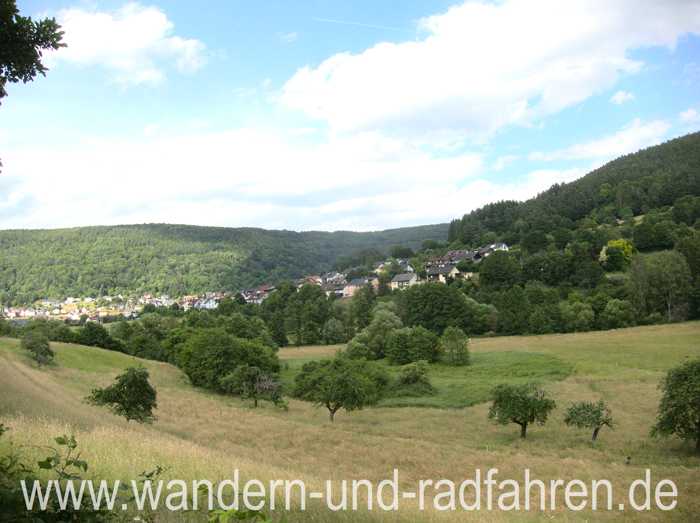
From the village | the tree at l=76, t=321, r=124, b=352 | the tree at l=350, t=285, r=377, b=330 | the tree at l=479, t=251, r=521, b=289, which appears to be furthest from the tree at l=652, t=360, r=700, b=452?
the village

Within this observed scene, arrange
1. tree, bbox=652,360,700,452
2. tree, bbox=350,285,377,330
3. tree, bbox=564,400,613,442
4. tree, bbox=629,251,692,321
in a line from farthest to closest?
tree, bbox=350,285,377,330 < tree, bbox=629,251,692,321 < tree, bbox=564,400,613,442 < tree, bbox=652,360,700,452

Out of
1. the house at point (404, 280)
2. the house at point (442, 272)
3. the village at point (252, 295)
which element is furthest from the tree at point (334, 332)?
the house at point (404, 280)

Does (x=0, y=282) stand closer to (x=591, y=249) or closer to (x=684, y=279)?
(x=591, y=249)

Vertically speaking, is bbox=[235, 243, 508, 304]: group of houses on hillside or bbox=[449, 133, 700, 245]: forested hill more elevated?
bbox=[449, 133, 700, 245]: forested hill

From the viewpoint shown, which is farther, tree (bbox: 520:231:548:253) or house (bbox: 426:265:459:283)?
house (bbox: 426:265:459:283)

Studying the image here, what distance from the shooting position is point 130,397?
26.4 m

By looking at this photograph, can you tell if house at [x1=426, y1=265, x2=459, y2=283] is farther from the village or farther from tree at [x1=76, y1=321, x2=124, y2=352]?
tree at [x1=76, y1=321, x2=124, y2=352]

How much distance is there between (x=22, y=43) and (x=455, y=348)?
59.5 metres

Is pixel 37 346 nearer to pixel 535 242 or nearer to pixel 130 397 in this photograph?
pixel 130 397

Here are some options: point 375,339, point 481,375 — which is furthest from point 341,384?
point 375,339

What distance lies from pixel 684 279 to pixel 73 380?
80.9m

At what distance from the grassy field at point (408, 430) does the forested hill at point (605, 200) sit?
7568 centimetres

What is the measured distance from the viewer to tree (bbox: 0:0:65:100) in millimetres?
6324

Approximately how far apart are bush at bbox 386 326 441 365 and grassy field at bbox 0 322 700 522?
14.1 ft
